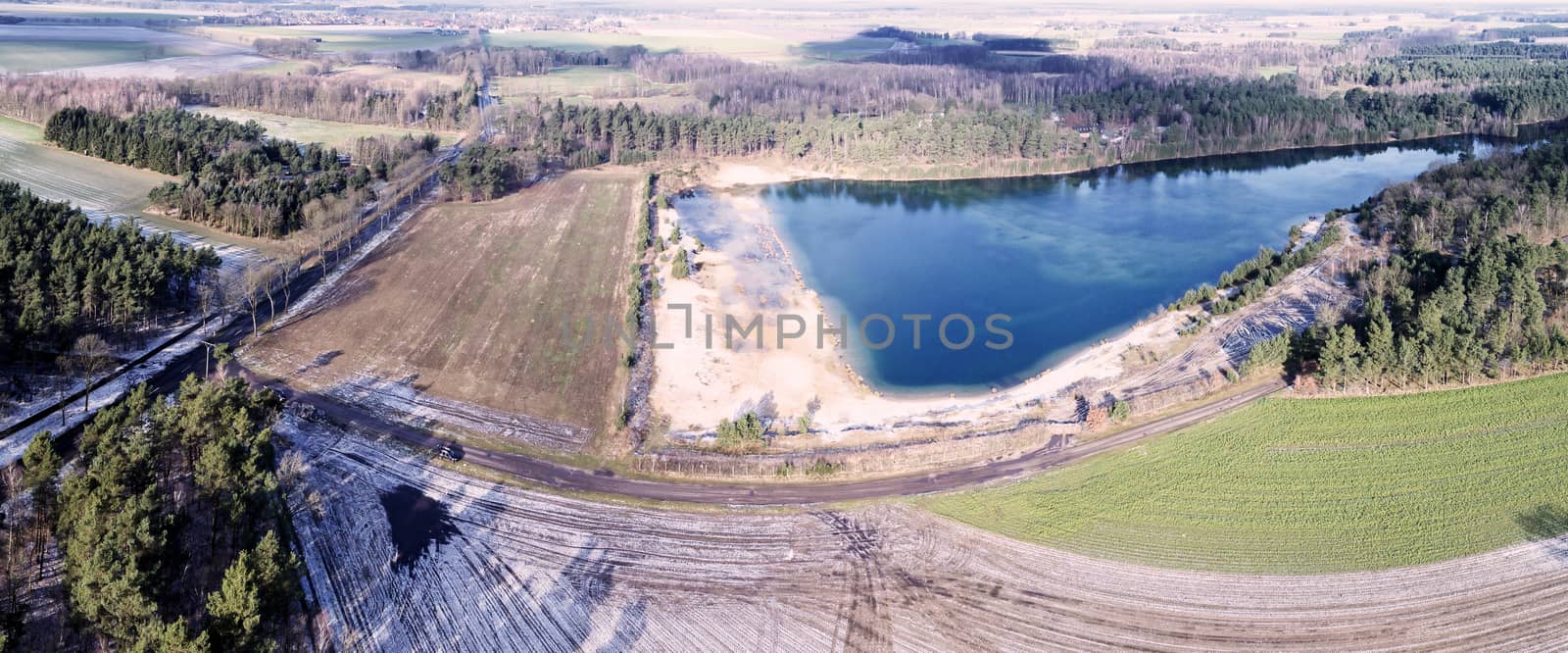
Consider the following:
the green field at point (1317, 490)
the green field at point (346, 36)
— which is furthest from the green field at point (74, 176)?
the green field at point (346, 36)

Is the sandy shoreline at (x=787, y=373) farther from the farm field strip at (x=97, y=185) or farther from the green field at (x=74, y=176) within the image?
the green field at (x=74, y=176)

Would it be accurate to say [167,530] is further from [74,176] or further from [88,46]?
[88,46]

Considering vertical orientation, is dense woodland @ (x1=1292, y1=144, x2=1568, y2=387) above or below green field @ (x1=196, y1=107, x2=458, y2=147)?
below

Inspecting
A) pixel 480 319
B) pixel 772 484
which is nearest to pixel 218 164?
pixel 480 319

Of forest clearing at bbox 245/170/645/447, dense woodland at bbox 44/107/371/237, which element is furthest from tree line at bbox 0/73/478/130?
forest clearing at bbox 245/170/645/447

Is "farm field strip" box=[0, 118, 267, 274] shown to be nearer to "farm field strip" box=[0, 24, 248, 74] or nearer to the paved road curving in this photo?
the paved road curving
